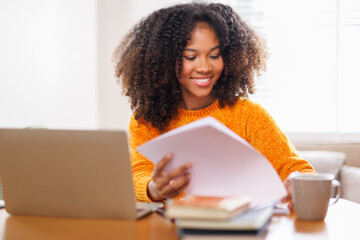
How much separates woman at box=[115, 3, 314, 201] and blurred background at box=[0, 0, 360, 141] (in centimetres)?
125

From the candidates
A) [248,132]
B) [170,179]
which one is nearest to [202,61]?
[248,132]

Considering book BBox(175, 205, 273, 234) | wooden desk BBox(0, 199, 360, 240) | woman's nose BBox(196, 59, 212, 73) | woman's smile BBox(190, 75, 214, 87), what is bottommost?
wooden desk BBox(0, 199, 360, 240)

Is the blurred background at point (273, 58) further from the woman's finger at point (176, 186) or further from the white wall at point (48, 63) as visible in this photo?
Result: the woman's finger at point (176, 186)

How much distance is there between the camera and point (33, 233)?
0.94 meters

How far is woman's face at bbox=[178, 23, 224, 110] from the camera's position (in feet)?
5.02

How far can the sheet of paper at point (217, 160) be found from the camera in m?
0.87

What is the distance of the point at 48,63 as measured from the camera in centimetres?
287

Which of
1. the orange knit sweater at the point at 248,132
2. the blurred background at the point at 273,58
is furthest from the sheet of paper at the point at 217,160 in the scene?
the blurred background at the point at 273,58

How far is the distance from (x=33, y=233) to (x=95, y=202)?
0.45 feet

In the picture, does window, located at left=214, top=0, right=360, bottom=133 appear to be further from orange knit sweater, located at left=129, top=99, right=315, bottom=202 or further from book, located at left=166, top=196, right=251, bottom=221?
book, located at left=166, top=196, right=251, bottom=221

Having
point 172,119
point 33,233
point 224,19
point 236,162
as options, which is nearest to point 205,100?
point 172,119

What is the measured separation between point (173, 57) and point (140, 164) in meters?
0.37

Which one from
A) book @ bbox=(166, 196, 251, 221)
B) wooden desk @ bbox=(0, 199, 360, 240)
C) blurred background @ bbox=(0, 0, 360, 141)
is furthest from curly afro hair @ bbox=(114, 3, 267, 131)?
blurred background @ bbox=(0, 0, 360, 141)

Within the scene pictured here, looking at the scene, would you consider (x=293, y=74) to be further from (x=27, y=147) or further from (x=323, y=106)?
(x=27, y=147)
